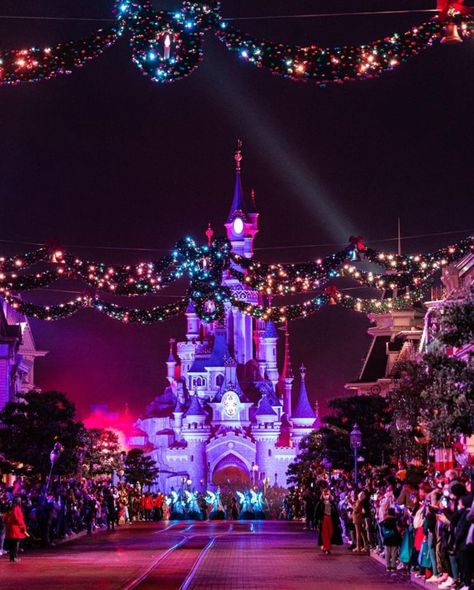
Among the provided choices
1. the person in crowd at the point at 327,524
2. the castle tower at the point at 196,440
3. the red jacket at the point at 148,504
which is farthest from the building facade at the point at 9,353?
the castle tower at the point at 196,440

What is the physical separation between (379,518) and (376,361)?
174 ft

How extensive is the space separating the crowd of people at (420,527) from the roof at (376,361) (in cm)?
4242

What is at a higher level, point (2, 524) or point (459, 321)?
point (459, 321)

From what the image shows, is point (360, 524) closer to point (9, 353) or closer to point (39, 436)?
point (39, 436)

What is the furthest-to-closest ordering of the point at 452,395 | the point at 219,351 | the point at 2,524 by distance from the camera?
1. the point at 219,351
2. the point at 2,524
3. the point at 452,395

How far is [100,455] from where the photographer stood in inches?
2899

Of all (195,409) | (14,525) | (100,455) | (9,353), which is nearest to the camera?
(14,525)

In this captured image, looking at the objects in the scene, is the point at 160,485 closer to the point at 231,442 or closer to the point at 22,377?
the point at 231,442

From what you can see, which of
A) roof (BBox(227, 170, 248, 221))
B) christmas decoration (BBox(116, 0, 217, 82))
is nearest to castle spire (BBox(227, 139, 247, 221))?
roof (BBox(227, 170, 248, 221))

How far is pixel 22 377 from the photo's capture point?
81.4 metres

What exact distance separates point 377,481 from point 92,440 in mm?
29118

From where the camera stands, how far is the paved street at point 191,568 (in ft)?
69.2

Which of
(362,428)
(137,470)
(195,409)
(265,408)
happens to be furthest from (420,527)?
(265,408)

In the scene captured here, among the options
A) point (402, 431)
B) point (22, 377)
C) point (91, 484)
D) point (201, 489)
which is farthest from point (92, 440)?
point (201, 489)
